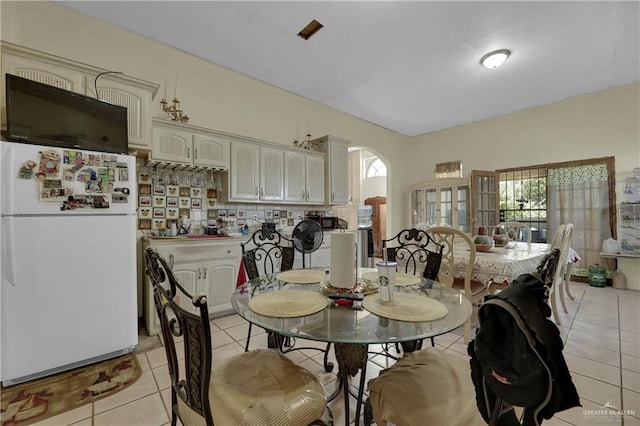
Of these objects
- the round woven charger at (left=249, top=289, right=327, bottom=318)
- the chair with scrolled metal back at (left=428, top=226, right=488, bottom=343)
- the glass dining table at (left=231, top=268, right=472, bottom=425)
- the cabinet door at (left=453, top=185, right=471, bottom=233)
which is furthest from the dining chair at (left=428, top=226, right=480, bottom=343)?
the cabinet door at (left=453, top=185, right=471, bottom=233)

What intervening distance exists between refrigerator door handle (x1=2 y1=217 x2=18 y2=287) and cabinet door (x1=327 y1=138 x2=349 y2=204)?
128 inches

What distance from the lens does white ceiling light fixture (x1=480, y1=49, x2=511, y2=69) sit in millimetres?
3090

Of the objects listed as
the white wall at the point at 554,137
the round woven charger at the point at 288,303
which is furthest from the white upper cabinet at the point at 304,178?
the white wall at the point at 554,137

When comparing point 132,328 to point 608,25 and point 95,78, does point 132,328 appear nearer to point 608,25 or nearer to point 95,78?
point 95,78

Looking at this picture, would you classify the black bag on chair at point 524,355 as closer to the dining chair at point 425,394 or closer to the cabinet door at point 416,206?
the dining chair at point 425,394

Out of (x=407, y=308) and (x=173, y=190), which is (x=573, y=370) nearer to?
(x=407, y=308)

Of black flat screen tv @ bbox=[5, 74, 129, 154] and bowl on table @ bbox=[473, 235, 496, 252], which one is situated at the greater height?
black flat screen tv @ bbox=[5, 74, 129, 154]

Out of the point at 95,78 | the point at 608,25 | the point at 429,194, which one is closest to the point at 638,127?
the point at 608,25

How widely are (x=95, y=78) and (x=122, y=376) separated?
2297 millimetres

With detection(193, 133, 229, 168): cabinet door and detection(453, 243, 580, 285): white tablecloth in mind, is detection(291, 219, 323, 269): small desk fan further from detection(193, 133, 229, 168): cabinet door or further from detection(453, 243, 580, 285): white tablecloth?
detection(193, 133, 229, 168): cabinet door

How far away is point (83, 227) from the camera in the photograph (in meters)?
1.89

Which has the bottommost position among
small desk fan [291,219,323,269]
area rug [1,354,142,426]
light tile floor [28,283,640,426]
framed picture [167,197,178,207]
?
light tile floor [28,283,640,426]

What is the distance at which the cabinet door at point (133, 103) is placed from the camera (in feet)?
7.49

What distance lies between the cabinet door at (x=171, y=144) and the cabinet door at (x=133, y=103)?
6.6 inches
